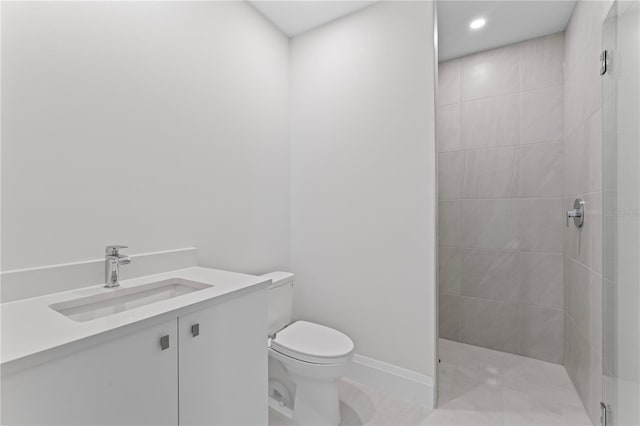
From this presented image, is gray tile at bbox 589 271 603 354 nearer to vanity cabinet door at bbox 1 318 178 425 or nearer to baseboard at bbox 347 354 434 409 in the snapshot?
baseboard at bbox 347 354 434 409

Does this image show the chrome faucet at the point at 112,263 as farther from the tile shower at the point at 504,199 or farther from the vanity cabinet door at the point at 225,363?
the tile shower at the point at 504,199

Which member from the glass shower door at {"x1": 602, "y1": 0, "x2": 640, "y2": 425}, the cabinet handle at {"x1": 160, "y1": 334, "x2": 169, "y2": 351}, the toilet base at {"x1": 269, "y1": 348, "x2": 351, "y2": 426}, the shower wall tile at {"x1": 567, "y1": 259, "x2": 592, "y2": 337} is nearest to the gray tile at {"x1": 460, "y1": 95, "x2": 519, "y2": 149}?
the shower wall tile at {"x1": 567, "y1": 259, "x2": 592, "y2": 337}

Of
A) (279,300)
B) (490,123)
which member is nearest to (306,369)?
(279,300)

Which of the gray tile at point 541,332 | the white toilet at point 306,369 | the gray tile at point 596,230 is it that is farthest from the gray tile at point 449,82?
the white toilet at point 306,369

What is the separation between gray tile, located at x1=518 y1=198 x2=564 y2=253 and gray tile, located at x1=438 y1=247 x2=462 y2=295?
48 centimetres

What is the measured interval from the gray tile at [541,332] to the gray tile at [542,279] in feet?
0.20

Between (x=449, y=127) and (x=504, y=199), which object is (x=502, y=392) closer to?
(x=504, y=199)

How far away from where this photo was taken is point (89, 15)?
121 cm

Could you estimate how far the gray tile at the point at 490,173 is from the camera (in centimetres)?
233

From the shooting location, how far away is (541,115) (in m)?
2.22

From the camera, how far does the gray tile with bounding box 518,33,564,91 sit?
2168 mm

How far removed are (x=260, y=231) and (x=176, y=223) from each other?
61cm

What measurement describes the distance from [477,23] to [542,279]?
1.92m

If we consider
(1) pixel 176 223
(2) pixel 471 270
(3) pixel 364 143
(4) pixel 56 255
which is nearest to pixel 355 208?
(3) pixel 364 143
